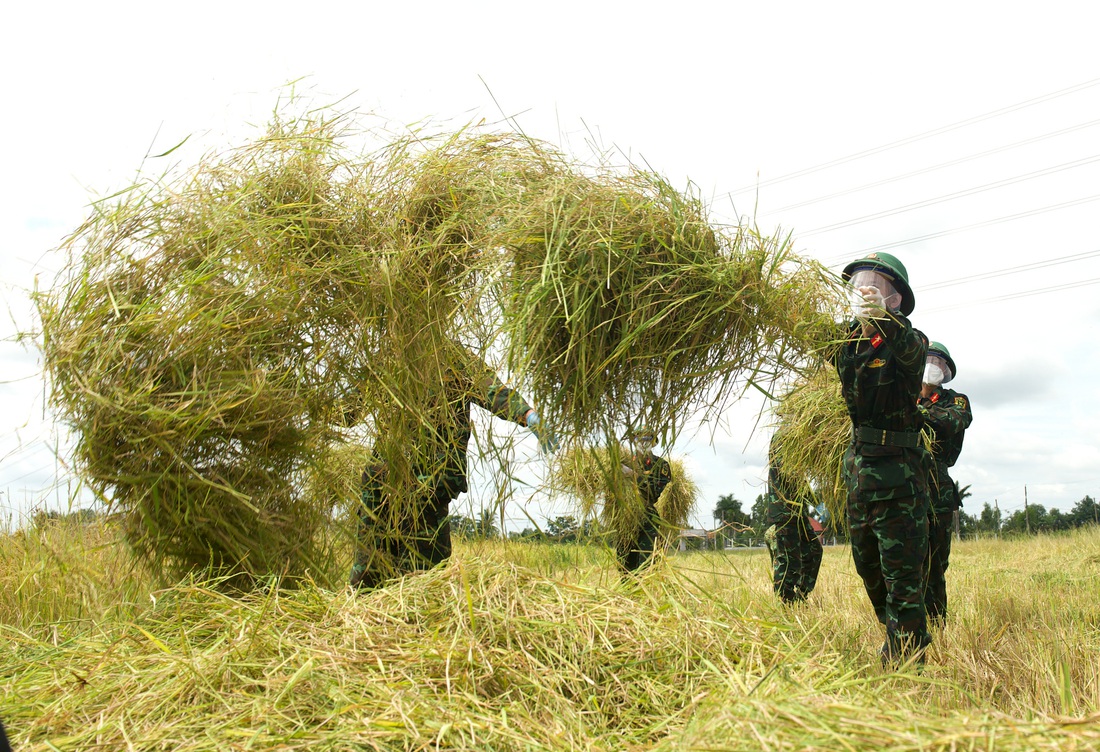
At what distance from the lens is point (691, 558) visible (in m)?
10.5

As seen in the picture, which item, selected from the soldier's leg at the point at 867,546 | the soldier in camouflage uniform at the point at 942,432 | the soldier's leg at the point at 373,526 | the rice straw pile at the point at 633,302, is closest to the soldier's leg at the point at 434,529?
the soldier's leg at the point at 373,526

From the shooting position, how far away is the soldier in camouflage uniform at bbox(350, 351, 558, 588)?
2895 mm

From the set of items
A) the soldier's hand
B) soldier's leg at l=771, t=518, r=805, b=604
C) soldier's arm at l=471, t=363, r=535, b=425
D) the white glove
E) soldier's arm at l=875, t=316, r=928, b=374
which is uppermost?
the white glove

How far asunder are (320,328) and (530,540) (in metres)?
1.15

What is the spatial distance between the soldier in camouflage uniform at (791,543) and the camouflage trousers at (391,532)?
2.82m

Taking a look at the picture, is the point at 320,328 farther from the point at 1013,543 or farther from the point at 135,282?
the point at 1013,543

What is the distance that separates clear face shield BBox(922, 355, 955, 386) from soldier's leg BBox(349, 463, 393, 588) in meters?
3.40

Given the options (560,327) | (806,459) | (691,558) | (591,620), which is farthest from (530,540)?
(691,558)

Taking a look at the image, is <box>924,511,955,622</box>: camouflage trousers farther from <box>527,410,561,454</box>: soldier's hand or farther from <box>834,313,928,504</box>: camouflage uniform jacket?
<box>527,410,561,454</box>: soldier's hand

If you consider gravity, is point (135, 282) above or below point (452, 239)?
below

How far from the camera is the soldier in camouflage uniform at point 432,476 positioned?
9.50 feet

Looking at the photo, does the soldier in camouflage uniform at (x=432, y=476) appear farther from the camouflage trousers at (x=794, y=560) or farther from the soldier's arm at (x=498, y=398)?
the camouflage trousers at (x=794, y=560)

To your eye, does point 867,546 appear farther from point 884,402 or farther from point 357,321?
point 357,321

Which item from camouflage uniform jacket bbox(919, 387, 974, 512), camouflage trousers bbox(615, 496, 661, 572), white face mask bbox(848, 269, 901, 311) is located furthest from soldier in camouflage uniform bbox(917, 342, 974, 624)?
camouflage trousers bbox(615, 496, 661, 572)
